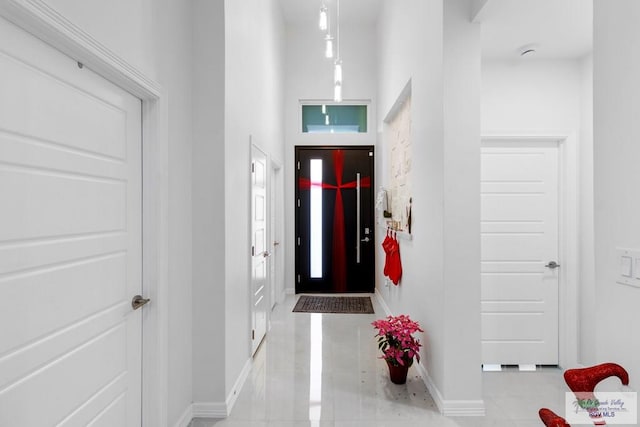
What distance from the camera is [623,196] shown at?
1.18 meters

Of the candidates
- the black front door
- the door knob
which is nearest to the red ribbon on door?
the black front door

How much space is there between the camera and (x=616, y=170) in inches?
47.5

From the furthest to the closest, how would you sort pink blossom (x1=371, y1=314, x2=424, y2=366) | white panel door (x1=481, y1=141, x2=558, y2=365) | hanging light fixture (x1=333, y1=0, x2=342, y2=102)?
hanging light fixture (x1=333, y1=0, x2=342, y2=102)
white panel door (x1=481, y1=141, x2=558, y2=365)
pink blossom (x1=371, y1=314, x2=424, y2=366)

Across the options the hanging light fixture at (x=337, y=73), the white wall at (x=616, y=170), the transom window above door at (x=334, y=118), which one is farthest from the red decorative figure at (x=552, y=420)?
the transom window above door at (x=334, y=118)

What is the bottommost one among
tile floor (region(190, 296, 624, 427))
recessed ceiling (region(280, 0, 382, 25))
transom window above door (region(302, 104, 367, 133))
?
tile floor (region(190, 296, 624, 427))

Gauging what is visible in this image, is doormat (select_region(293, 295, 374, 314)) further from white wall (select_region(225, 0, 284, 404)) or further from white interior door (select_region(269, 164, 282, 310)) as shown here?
white wall (select_region(225, 0, 284, 404))

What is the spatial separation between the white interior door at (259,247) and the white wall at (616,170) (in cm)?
248

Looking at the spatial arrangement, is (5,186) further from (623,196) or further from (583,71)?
(583,71)

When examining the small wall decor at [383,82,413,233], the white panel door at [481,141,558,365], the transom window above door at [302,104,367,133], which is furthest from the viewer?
the transom window above door at [302,104,367,133]

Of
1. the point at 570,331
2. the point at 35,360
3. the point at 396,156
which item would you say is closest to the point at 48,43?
the point at 35,360

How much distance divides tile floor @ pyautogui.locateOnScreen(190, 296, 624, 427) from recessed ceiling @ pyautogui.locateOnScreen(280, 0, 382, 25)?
15.1 ft

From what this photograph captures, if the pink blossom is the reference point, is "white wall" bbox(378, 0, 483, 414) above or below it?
above

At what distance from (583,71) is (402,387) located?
2.96 metres

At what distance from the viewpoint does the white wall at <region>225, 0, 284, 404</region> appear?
239cm
